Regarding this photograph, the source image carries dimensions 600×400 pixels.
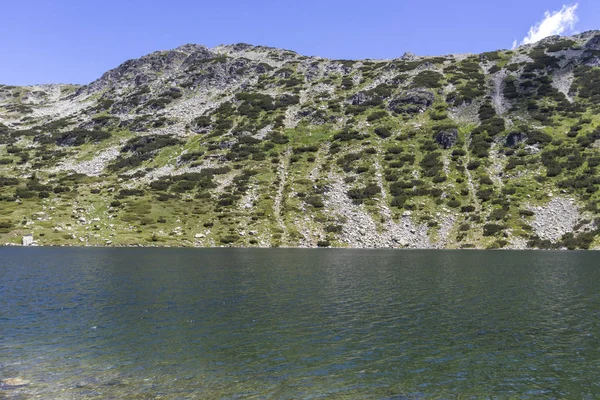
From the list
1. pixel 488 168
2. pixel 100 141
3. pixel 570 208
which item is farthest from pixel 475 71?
pixel 100 141

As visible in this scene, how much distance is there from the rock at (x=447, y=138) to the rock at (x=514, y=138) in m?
14.6

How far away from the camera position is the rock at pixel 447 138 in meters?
123

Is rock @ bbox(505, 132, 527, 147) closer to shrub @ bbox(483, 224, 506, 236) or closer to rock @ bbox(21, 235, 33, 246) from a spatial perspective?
shrub @ bbox(483, 224, 506, 236)

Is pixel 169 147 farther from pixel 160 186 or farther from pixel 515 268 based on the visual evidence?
pixel 515 268

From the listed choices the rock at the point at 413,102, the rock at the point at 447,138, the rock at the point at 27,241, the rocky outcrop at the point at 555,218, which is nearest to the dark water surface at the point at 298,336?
the rocky outcrop at the point at 555,218

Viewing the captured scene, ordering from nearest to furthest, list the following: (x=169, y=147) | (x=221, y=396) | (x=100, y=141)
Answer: (x=221, y=396) < (x=169, y=147) < (x=100, y=141)

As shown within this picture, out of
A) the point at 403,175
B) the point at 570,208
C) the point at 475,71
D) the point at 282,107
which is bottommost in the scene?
the point at 570,208

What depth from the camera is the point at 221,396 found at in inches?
599

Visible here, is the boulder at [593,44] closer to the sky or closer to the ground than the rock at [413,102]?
closer to the sky

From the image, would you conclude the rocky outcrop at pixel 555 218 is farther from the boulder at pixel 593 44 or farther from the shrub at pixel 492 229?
the boulder at pixel 593 44

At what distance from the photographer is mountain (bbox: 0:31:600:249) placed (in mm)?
91438

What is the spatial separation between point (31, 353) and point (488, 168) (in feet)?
367

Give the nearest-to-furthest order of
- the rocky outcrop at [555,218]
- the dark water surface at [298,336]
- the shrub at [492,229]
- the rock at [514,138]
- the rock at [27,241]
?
the dark water surface at [298,336] → the rock at [27,241] → the rocky outcrop at [555,218] → the shrub at [492,229] → the rock at [514,138]

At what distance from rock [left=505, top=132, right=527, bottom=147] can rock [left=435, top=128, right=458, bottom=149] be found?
47.7ft
